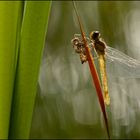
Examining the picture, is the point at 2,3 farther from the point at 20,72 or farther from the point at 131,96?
the point at 131,96

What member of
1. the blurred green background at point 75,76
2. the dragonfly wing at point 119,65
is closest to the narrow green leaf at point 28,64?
the dragonfly wing at point 119,65

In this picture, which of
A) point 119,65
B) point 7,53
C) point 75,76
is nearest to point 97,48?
point 119,65

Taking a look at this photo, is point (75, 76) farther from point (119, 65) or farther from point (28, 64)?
point (28, 64)

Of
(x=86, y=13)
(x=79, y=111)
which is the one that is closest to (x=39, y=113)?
(x=79, y=111)

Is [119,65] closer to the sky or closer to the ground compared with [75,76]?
closer to the ground

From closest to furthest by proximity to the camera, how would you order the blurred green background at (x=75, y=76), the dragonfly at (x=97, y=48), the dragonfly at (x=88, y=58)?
the dragonfly at (x=88, y=58), the dragonfly at (x=97, y=48), the blurred green background at (x=75, y=76)

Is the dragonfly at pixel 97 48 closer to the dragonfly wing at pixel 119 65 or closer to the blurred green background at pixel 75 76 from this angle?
the dragonfly wing at pixel 119 65
